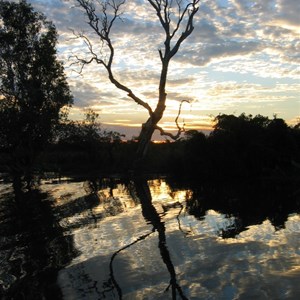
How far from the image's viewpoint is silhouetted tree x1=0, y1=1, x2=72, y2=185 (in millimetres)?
35062

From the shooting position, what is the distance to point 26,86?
3509cm

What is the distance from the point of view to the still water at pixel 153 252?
224 inches

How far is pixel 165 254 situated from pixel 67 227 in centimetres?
382

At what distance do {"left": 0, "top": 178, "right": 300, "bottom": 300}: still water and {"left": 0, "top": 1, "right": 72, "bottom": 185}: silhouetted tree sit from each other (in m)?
22.6

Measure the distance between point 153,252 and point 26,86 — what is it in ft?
99.5

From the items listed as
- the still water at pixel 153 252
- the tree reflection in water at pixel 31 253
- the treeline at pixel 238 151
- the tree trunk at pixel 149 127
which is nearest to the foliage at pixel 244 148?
the treeline at pixel 238 151

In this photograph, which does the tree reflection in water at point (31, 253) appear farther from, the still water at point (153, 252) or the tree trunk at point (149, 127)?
the tree trunk at point (149, 127)

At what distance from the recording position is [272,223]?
33.1 ft

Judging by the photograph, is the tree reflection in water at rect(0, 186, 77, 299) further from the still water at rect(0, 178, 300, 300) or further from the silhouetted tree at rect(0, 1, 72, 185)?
the silhouetted tree at rect(0, 1, 72, 185)

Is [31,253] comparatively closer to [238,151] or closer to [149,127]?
[149,127]

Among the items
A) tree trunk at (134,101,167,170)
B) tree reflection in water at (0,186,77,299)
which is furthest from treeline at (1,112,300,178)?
tree reflection in water at (0,186,77,299)

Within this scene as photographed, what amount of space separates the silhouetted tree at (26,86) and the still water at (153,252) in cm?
2265

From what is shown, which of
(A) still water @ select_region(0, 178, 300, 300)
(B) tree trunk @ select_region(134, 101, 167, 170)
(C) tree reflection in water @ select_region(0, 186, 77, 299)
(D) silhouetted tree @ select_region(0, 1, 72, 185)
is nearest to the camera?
(A) still water @ select_region(0, 178, 300, 300)

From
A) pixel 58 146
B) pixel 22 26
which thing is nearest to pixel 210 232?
pixel 22 26
